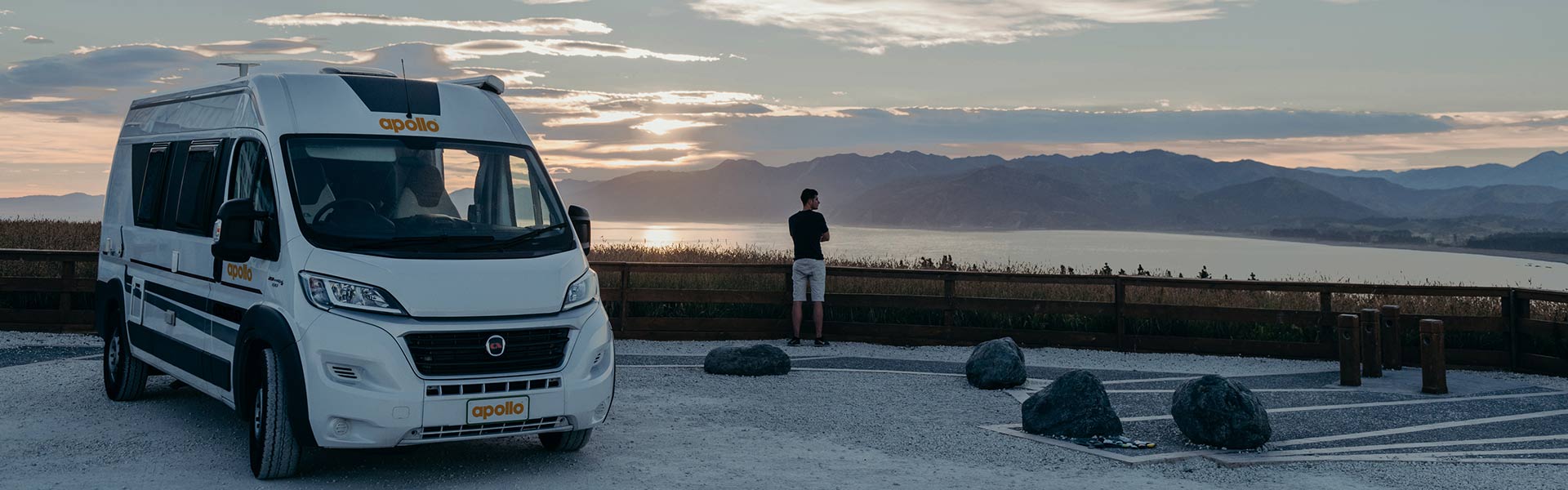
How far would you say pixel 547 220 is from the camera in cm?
758

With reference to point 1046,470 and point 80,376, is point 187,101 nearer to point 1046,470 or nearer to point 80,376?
point 80,376

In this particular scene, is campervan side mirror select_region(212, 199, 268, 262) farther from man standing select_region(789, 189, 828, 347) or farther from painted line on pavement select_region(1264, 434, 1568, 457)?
man standing select_region(789, 189, 828, 347)

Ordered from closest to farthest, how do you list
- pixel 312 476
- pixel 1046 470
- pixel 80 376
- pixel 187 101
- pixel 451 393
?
pixel 451 393
pixel 312 476
pixel 1046 470
pixel 187 101
pixel 80 376

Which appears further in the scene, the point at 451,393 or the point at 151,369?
the point at 151,369

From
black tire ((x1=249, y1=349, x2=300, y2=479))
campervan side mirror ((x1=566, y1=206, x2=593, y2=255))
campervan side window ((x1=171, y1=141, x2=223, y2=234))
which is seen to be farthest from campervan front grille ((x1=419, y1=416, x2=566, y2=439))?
campervan side window ((x1=171, y1=141, x2=223, y2=234))

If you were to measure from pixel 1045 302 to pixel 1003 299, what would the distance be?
573mm

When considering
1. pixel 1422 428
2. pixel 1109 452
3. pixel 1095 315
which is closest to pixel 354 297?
pixel 1109 452

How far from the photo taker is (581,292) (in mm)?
7191

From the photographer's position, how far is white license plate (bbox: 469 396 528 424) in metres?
6.68

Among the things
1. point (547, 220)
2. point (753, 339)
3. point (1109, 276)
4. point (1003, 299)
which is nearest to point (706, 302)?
point (753, 339)

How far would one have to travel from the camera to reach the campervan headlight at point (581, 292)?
707cm

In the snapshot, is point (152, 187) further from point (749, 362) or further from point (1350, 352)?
point (1350, 352)

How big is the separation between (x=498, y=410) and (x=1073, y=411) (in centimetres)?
445

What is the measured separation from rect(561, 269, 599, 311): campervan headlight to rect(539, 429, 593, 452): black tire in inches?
40.7
